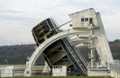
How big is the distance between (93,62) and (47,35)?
29.2 feet

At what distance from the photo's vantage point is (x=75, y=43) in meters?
74.4

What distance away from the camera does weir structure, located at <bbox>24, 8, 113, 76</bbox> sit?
70.6 meters

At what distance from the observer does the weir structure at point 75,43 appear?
70.6 meters

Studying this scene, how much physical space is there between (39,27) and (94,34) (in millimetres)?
8407

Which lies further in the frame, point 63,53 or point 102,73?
point 63,53

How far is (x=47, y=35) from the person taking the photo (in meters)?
74.6

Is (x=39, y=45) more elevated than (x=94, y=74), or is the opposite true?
(x=39, y=45)

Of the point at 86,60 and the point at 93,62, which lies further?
the point at 86,60

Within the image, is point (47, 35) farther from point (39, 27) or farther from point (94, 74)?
point (94, 74)

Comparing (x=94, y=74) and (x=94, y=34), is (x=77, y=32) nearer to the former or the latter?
(x=94, y=34)

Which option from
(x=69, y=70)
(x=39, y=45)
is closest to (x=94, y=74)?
(x=69, y=70)

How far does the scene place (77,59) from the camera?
238 ft

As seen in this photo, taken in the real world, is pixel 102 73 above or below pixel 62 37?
below

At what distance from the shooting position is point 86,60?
250 feet
